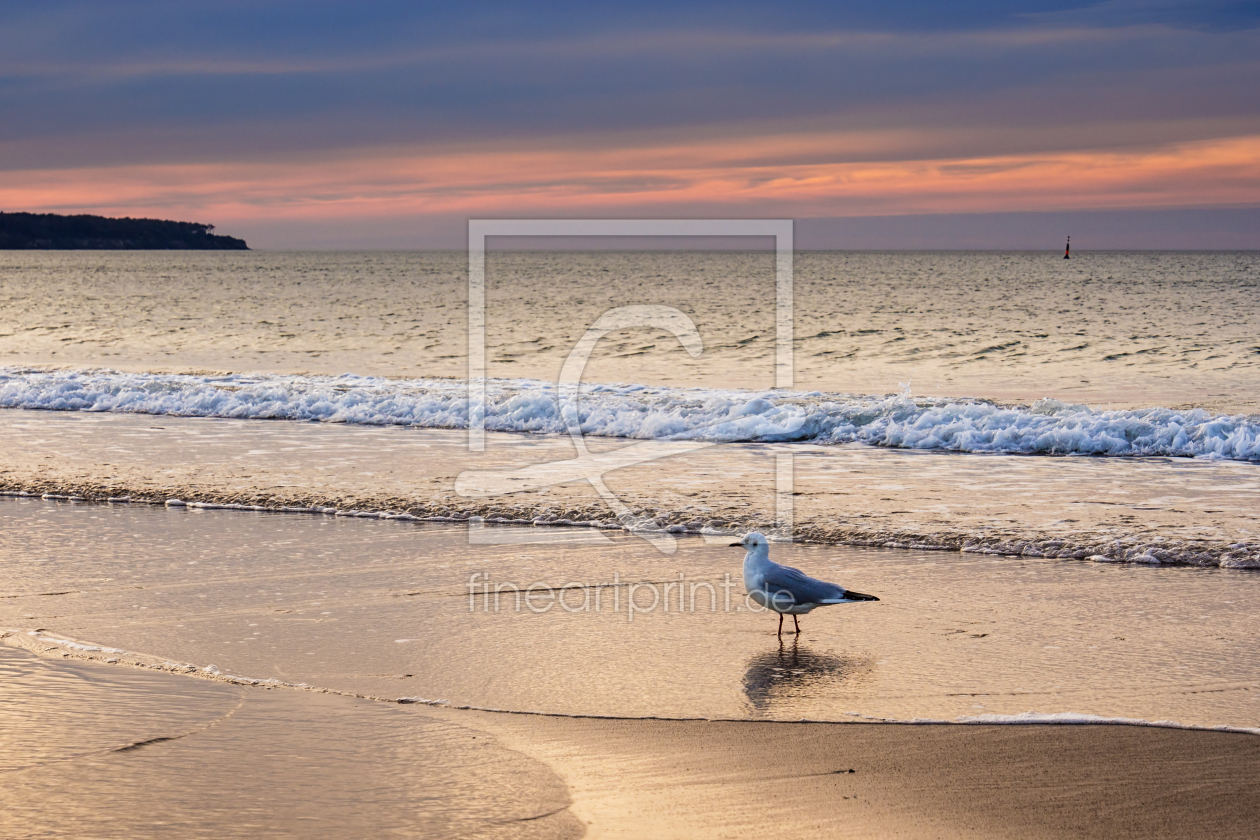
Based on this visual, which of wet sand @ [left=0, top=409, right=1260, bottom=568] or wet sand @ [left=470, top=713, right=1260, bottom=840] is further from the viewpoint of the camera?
wet sand @ [left=0, top=409, right=1260, bottom=568]

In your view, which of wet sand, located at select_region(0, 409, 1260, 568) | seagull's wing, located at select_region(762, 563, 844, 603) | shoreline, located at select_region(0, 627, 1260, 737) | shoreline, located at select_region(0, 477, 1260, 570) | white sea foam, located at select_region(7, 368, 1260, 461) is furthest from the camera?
white sea foam, located at select_region(7, 368, 1260, 461)

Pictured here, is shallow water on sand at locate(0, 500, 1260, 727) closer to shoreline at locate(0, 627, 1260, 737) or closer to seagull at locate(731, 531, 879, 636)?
shoreline at locate(0, 627, 1260, 737)

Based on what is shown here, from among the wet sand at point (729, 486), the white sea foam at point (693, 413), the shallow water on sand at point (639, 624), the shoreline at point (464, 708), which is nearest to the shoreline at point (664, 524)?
the wet sand at point (729, 486)

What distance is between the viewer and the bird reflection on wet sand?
5867 mm

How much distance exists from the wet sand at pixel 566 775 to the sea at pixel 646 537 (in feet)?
1.09

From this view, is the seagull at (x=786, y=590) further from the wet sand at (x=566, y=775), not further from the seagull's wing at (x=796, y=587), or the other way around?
the wet sand at (x=566, y=775)

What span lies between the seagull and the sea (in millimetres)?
267

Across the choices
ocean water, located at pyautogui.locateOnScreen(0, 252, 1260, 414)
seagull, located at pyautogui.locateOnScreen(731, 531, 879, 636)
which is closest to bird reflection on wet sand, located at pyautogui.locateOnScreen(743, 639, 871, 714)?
seagull, located at pyautogui.locateOnScreen(731, 531, 879, 636)

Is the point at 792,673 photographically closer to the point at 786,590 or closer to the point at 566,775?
the point at 786,590

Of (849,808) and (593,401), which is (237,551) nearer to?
(849,808)

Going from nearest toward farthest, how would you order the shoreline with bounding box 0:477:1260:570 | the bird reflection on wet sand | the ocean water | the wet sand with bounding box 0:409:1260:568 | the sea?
the bird reflection on wet sand → the sea → the shoreline with bounding box 0:477:1260:570 → the wet sand with bounding box 0:409:1260:568 → the ocean water

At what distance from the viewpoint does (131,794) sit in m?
4.54

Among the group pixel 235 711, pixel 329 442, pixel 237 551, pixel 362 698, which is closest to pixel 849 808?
pixel 362 698

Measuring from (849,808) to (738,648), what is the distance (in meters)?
2.24
